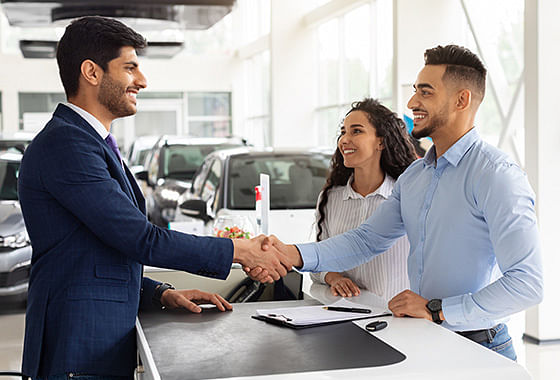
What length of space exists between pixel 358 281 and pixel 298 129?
469 inches

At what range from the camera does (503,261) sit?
90.4 inches

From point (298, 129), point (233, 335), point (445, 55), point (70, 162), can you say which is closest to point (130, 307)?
point (233, 335)

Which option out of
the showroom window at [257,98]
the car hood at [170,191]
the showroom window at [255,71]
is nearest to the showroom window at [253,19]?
the showroom window at [255,71]

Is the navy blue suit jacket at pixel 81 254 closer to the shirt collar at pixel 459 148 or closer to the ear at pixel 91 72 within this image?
the ear at pixel 91 72

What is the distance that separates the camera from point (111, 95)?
248cm

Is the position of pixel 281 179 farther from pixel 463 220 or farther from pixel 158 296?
pixel 463 220

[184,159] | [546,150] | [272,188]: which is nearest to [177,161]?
[184,159]

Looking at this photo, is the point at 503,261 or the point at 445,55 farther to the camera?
the point at 445,55

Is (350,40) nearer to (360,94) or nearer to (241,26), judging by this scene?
→ (360,94)

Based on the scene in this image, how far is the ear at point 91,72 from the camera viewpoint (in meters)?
2.44

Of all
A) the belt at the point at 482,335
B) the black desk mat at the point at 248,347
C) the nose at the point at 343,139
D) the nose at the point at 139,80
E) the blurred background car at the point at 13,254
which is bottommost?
the blurred background car at the point at 13,254

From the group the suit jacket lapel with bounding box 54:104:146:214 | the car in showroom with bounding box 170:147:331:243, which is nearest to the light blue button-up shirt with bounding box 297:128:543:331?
the suit jacket lapel with bounding box 54:104:146:214

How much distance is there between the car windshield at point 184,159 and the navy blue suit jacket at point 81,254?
26.0 feet

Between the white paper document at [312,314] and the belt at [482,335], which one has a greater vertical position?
the white paper document at [312,314]
